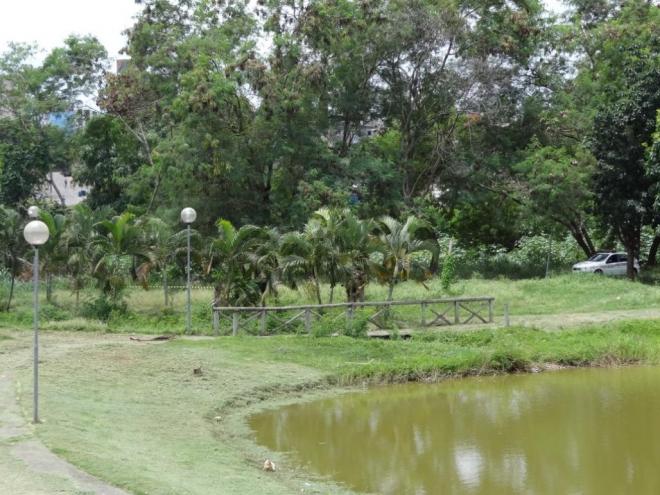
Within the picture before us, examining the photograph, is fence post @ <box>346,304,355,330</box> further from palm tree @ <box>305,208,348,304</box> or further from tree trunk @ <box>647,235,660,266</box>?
tree trunk @ <box>647,235,660,266</box>

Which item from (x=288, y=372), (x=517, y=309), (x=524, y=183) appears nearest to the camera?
(x=288, y=372)

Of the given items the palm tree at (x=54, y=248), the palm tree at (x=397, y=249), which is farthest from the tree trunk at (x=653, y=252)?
the palm tree at (x=54, y=248)

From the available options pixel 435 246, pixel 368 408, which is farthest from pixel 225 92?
pixel 368 408

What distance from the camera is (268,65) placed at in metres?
33.5

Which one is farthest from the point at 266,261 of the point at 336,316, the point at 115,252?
the point at 115,252

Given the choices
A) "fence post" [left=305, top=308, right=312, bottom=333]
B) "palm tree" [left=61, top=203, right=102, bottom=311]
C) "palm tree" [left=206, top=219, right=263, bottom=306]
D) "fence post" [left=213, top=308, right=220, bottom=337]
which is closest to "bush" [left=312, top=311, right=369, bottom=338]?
"fence post" [left=305, top=308, right=312, bottom=333]

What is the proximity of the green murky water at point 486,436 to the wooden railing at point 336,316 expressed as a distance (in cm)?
448

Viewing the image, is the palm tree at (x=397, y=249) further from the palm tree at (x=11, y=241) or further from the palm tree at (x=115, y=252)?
the palm tree at (x=11, y=241)

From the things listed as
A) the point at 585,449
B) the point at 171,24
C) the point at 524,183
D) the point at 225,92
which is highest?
the point at 171,24

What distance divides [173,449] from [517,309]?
17436mm

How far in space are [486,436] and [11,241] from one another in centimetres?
1875

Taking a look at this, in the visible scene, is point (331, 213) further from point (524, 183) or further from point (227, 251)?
point (524, 183)

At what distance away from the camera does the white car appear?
3688 cm

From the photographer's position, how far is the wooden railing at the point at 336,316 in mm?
21312
